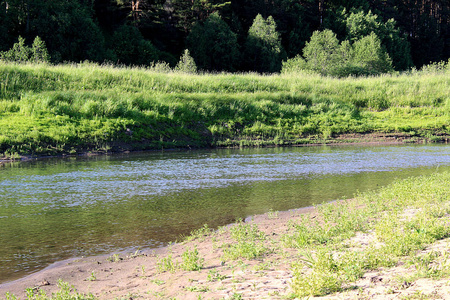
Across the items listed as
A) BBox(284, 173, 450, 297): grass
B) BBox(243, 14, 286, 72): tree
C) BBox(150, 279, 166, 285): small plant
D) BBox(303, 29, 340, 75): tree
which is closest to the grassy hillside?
BBox(284, 173, 450, 297): grass

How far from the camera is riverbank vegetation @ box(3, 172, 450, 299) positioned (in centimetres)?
487

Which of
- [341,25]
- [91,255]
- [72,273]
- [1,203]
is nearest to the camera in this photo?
[72,273]

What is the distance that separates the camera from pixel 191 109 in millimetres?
24969

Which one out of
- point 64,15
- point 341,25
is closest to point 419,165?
point 64,15

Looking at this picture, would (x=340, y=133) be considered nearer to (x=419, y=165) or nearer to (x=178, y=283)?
(x=419, y=165)

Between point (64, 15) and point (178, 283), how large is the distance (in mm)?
54867

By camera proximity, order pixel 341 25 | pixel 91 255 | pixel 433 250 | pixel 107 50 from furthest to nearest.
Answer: pixel 341 25, pixel 107 50, pixel 91 255, pixel 433 250

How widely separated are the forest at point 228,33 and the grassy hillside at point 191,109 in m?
9.76

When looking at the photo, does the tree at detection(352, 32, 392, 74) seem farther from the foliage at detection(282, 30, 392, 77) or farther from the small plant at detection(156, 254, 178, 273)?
the small plant at detection(156, 254, 178, 273)

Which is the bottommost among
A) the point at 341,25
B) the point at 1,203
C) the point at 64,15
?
the point at 1,203

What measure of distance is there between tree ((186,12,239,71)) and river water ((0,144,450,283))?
4777 centimetres

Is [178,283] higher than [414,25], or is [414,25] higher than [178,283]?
[414,25]

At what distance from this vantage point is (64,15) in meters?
53.8

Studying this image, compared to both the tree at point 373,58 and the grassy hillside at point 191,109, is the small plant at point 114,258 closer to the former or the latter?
the grassy hillside at point 191,109
